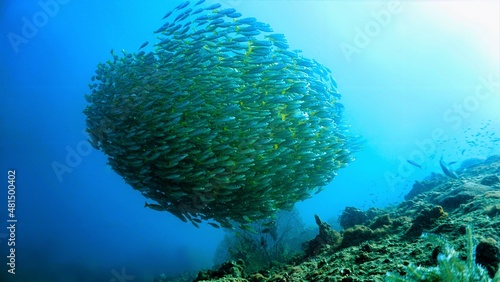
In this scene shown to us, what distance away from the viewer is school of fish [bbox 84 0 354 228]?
600 cm

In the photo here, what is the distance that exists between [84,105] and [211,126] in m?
57.1

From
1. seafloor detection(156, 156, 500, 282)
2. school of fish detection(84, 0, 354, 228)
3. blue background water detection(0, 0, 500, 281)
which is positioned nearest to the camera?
seafloor detection(156, 156, 500, 282)

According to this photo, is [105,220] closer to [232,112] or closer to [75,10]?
[75,10]

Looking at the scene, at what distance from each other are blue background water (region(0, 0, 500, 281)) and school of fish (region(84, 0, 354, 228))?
12.1 feet

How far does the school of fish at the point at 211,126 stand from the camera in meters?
6.00

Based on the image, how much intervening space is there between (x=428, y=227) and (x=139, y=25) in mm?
48033

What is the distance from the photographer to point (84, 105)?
55594mm

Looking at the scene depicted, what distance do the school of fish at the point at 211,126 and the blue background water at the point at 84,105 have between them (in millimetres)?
3701

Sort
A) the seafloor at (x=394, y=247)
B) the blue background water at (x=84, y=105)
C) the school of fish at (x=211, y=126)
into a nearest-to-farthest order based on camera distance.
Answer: the seafloor at (x=394, y=247)
the school of fish at (x=211, y=126)
the blue background water at (x=84, y=105)

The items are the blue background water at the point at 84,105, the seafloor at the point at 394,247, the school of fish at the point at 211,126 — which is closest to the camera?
the seafloor at the point at 394,247

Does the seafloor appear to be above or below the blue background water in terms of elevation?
below

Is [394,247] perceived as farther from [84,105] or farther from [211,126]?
[84,105]

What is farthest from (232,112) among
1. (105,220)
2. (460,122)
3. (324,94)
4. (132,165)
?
(460,122)

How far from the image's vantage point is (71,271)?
26.0 meters
